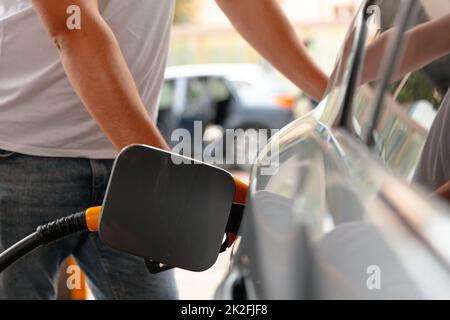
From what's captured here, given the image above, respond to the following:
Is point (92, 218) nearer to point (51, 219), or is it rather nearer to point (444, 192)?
point (444, 192)

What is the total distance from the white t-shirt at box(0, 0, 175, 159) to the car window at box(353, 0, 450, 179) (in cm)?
104

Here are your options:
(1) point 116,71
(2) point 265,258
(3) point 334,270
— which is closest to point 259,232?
(2) point 265,258

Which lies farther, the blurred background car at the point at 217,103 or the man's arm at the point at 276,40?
the blurred background car at the point at 217,103

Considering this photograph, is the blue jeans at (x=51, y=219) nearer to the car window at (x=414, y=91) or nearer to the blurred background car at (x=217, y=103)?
the car window at (x=414, y=91)

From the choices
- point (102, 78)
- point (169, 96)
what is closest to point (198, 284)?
point (102, 78)

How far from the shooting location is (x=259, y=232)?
114cm

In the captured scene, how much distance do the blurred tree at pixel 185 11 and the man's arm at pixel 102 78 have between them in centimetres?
2732

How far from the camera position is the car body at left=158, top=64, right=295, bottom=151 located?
12.6m

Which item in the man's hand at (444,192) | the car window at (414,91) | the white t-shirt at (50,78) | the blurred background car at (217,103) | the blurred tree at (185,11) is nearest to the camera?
the man's hand at (444,192)

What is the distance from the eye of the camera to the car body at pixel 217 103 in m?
12.6

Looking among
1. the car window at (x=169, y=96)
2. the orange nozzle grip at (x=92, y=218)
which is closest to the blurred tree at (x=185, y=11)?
the car window at (x=169, y=96)

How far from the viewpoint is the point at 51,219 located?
88.1 inches

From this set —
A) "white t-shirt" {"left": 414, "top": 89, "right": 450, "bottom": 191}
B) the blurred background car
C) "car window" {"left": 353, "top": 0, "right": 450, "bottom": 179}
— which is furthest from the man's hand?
the blurred background car

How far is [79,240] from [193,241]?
1088 mm
